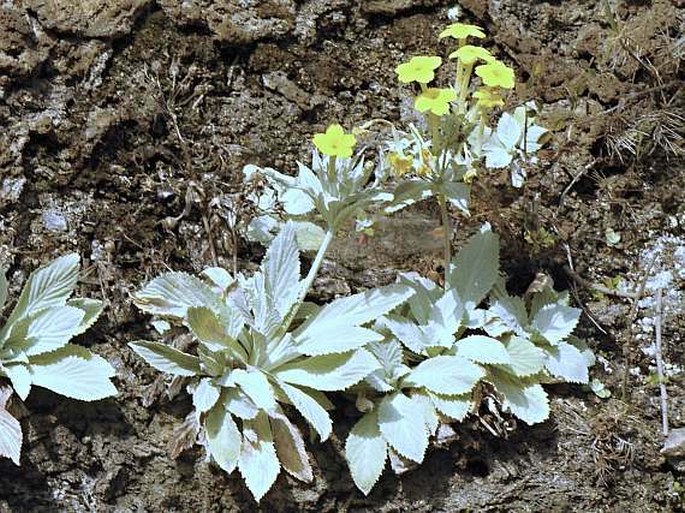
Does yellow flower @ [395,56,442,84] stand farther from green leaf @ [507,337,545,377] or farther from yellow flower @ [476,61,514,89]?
Result: green leaf @ [507,337,545,377]

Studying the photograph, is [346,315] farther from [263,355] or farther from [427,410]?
[427,410]

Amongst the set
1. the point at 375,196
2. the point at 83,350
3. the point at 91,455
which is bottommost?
the point at 91,455

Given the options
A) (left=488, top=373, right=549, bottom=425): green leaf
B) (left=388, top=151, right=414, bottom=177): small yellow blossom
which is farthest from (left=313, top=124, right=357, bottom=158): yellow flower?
(left=488, top=373, right=549, bottom=425): green leaf

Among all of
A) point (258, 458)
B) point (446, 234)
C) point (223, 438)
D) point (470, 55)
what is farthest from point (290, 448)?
point (470, 55)

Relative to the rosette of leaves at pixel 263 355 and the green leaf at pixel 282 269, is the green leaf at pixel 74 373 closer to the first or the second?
the rosette of leaves at pixel 263 355

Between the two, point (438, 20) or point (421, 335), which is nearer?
point (421, 335)

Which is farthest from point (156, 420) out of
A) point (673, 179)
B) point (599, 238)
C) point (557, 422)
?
point (673, 179)

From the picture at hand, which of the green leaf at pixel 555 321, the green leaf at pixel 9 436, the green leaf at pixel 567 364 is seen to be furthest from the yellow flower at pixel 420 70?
the green leaf at pixel 9 436

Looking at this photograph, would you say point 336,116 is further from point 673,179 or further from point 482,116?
point 673,179
